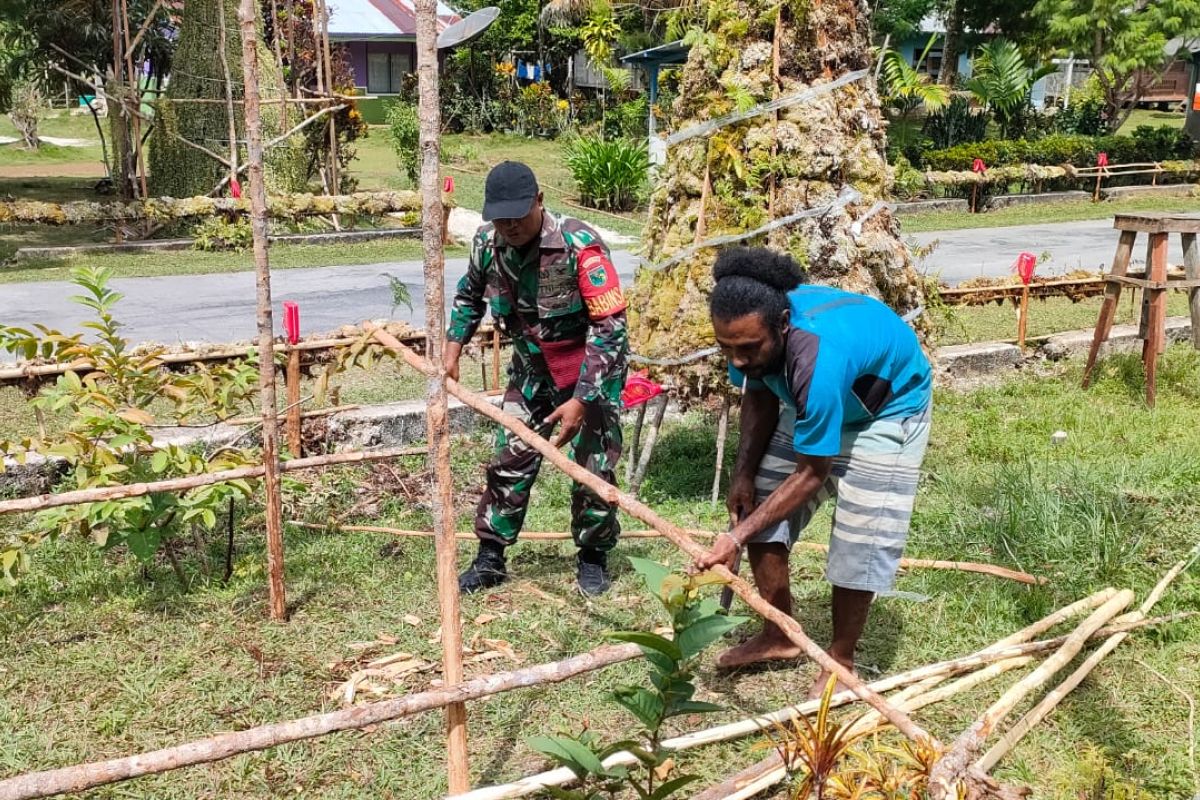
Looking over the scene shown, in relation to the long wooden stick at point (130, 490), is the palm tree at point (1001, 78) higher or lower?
higher

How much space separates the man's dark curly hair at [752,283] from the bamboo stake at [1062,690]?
4.48 feet

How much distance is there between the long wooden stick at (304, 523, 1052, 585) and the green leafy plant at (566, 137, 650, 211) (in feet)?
41.3

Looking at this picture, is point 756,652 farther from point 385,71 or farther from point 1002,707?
point 385,71

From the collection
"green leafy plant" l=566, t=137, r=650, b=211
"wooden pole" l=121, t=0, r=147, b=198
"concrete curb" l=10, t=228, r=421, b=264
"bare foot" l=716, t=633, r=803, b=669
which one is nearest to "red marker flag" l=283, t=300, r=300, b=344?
"bare foot" l=716, t=633, r=803, b=669

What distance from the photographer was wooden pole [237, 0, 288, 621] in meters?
3.83

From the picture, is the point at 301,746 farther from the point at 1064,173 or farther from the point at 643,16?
the point at 643,16

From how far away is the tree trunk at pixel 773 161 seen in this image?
521cm

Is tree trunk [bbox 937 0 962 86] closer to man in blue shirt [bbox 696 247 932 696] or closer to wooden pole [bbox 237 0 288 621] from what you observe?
man in blue shirt [bbox 696 247 932 696]

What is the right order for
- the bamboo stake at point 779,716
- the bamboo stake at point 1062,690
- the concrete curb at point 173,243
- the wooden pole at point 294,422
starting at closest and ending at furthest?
the bamboo stake at point 779,716 → the bamboo stake at point 1062,690 → the wooden pole at point 294,422 → the concrete curb at point 173,243

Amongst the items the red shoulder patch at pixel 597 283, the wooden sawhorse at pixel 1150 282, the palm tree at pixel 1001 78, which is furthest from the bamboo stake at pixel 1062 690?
the palm tree at pixel 1001 78

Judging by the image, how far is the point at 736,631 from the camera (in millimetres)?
4305

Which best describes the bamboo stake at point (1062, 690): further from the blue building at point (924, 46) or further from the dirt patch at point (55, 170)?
the blue building at point (924, 46)

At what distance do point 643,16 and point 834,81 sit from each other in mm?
21473

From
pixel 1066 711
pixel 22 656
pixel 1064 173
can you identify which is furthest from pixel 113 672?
pixel 1064 173
